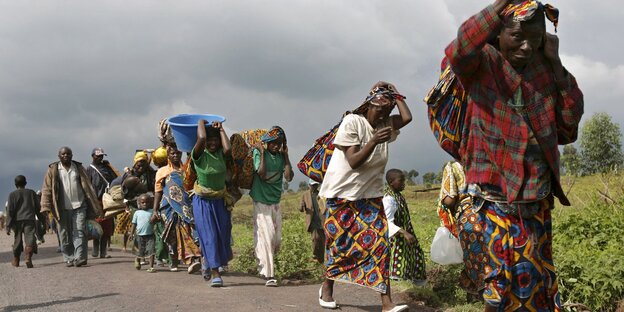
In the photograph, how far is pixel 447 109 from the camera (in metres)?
3.77

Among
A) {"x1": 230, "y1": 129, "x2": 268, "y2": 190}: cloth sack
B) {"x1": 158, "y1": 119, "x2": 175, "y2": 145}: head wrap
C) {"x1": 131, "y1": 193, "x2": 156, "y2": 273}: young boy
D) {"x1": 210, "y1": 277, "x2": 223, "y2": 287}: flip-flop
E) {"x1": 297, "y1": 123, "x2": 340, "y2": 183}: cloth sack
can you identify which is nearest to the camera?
{"x1": 297, "y1": 123, "x2": 340, "y2": 183}: cloth sack

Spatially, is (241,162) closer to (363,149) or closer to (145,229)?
(145,229)

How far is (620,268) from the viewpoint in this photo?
6027 millimetres

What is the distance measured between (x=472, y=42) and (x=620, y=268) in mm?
3822

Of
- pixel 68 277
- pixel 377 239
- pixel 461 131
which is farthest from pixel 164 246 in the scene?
pixel 461 131

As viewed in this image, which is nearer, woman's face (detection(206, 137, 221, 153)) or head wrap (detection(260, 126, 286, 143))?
woman's face (detection(206, 137, 221, 153))

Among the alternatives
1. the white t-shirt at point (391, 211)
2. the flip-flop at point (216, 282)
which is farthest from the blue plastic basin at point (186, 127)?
Answer: the white t-shirt at point (391, 211)

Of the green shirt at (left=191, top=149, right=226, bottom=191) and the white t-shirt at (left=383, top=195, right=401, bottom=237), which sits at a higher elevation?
the green shirt at (left=191, top=149, right=226, bottom=191)

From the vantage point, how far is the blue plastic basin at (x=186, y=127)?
8219 mm

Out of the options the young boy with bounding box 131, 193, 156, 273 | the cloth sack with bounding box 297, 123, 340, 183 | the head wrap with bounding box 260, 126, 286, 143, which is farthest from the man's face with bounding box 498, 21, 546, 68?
the young boy with bounding box 131, 193, 156, 273

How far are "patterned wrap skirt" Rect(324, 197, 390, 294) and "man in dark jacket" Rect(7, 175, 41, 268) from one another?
8.01 m

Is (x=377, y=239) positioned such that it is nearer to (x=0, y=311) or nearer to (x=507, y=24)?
(x=507, y=24)

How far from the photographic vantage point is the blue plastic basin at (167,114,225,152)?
8219 mm

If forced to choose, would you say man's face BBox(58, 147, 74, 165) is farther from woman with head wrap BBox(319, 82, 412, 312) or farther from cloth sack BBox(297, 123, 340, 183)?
woman with head wrap BBox(319, 82, 412, 312)
